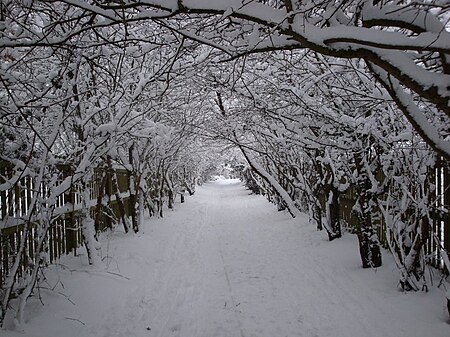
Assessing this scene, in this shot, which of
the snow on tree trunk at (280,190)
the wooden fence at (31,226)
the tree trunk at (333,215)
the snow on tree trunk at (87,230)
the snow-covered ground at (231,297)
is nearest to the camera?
the snow-covered ground at (231,297)

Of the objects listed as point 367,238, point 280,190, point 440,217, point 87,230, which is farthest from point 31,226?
point 280,190

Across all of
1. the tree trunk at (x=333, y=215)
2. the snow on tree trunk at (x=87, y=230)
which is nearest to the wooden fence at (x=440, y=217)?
the tree trunk at (x=333, y=215)

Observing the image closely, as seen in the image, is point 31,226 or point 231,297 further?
point 231,297

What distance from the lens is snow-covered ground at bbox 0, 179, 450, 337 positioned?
14.4ft

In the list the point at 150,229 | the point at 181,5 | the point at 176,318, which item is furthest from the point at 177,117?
the point at 181,5

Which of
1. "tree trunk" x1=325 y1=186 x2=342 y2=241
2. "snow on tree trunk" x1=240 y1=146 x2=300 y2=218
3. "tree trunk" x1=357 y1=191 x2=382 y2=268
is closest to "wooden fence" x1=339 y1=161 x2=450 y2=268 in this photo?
"tree trunk" x1=357 y1=191 x2=382 y2=268

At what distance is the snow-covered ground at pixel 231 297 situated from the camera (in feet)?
14.4

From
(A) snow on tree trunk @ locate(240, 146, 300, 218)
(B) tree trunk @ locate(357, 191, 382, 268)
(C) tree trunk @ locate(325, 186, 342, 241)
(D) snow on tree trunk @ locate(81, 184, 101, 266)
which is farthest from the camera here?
(A) snow on tree trunk @ locate(240, 146, 300, 218)

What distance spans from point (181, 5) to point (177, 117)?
10861mm

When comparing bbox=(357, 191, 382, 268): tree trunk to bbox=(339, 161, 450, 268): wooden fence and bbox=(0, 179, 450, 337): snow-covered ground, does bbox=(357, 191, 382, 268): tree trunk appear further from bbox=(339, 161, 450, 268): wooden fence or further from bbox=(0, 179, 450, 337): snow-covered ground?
bbox=(339, 161, 450, 268): wooden fence

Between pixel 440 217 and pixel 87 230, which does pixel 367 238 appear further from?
pixel 87 230

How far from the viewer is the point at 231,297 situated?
18.7 feet

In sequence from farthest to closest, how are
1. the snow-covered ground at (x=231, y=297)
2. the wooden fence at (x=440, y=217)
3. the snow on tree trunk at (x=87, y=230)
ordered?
the snow on tree trunk at (x=87, y=230)
the wooden fence at (x=440, y=217)
the snow-covered ground at (x=231, y=297)

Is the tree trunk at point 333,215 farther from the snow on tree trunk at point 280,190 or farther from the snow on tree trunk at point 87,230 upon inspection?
the snow on tree trunk at point 87,230
